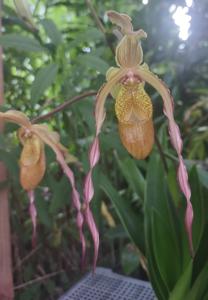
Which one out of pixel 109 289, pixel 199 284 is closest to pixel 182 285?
pixel 199 284

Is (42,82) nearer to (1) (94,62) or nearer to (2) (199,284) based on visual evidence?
(1) (94,62)

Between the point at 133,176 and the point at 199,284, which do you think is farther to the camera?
the point at 133,176

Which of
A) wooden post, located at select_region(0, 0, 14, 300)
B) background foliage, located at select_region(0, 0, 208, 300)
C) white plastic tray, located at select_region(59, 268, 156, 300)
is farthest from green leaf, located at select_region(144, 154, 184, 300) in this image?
wooden post, located at select_region(0, 0, 14, 300)

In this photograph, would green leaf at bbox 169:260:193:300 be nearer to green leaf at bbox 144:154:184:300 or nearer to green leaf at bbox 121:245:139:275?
green leaf at bbox 144:154:184:300

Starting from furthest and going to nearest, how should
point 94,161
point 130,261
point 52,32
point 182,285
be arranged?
point 130,261 < point 52,32 < point 182,285 < point 94,161

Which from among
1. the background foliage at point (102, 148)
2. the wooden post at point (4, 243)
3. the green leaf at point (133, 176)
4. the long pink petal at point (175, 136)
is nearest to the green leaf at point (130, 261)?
the background foliage at point (102, 148)

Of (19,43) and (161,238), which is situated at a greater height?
(19,43)

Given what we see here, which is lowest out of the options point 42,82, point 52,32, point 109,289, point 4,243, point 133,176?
point 109,289

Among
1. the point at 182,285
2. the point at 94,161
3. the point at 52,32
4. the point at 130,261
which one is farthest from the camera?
the point at 130,261
